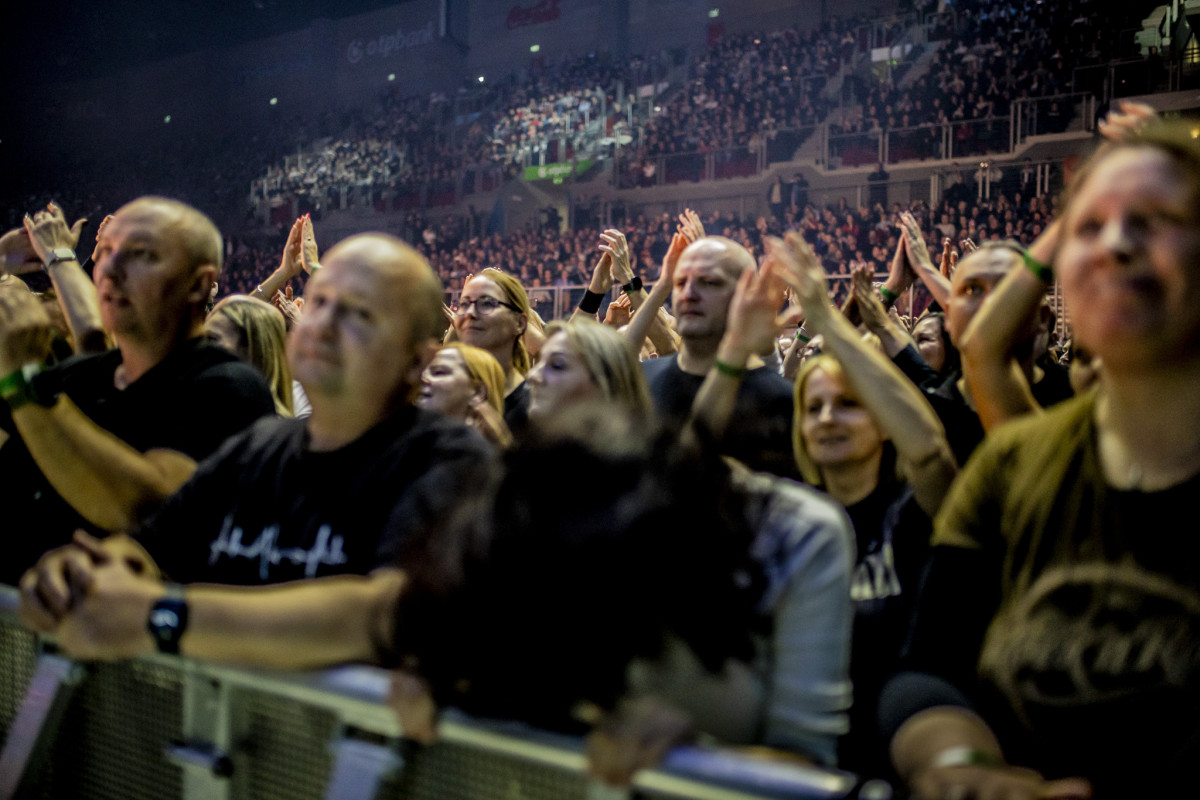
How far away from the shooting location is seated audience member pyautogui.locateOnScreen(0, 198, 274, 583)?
1596 millimetres

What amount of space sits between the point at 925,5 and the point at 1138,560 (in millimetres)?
16190

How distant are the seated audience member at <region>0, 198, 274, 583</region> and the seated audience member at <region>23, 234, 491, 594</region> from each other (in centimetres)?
17

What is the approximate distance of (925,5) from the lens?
14.7 m

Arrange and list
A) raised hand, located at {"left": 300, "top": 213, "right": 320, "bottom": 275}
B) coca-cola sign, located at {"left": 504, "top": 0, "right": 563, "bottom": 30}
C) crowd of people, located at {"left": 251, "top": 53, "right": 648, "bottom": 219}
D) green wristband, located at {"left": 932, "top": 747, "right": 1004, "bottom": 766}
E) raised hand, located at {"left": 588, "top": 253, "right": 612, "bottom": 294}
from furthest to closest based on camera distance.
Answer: coca-cola sign, located at {"left": 504, "top": 0, "right": 563, "bottom": 30} → crowd of people, located at {"left": 251, "top": 53, "right": 648, "bottom": 219} → raised hand, located at {"left": 588, "top": 253, "right": 612, "bottom": 294} → raised hand, located at {"left": 300, "top": 213, "right": 320, "bottom": 275} → green wristband, located at {"left": 932, "top": 747, "right": 1004, "bottom": 766}

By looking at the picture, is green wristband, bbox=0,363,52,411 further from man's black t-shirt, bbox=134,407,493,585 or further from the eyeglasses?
the eyeglasses

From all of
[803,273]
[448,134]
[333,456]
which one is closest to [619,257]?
[803,273]

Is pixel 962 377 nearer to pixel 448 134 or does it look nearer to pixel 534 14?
pixel 448 134

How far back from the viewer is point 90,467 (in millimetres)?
1560

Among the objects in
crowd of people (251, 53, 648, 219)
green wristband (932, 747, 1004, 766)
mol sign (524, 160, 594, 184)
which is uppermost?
crowd of people (251, 53, 648, 219)

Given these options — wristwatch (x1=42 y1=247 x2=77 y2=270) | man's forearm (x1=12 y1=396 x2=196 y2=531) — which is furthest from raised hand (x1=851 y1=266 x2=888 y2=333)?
wristwatch (x1=42 y1=247 x2=77 y2=270)

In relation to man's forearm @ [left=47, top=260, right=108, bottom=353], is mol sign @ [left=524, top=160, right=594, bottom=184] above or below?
above

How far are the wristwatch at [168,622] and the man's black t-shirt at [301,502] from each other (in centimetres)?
29

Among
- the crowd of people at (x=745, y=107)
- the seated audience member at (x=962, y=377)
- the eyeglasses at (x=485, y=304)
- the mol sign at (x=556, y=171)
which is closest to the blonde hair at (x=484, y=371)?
the eyeglasses at (x=485, y=304)

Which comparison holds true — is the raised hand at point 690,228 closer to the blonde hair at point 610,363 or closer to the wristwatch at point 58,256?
the blonde hair at point 610,363
